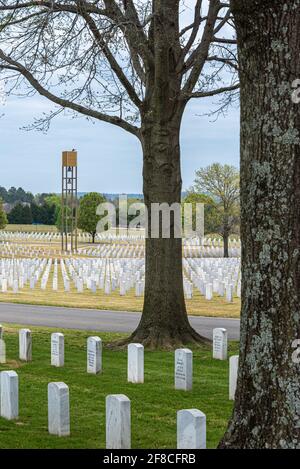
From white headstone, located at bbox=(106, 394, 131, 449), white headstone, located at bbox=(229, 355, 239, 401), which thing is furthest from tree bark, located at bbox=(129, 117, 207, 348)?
white headstone, located at bbox=(106, 394, 131, 449)

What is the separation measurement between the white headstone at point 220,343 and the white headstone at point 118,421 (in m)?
5.79

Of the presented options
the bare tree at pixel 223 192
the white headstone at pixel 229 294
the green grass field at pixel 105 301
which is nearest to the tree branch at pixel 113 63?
the green grass field at pixel 105 301

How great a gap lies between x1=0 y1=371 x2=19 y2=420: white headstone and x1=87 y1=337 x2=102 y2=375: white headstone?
278cm

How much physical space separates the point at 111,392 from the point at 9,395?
6.43 feet

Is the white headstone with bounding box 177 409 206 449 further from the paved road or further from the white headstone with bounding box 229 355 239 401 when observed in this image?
the paved road

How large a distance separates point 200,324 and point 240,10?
1432 cm

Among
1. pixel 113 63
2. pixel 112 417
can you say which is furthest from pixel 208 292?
pixel 112 417

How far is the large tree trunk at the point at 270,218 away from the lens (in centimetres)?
558

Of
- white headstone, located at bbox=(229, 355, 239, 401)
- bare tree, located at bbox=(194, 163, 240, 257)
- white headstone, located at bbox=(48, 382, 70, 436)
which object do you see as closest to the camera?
white headstone, located at bbox=(48, 382, 70, 436)

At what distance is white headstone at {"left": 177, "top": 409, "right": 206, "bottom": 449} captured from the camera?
19.8 ft

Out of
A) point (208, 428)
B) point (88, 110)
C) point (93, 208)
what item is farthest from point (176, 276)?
point (93, 208)

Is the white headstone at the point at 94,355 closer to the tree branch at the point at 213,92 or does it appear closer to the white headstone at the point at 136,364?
the white headstone at the point at 136,364

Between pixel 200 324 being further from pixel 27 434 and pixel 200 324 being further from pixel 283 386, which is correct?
pixel 283 386

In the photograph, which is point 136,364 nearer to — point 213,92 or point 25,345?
point 25,345
